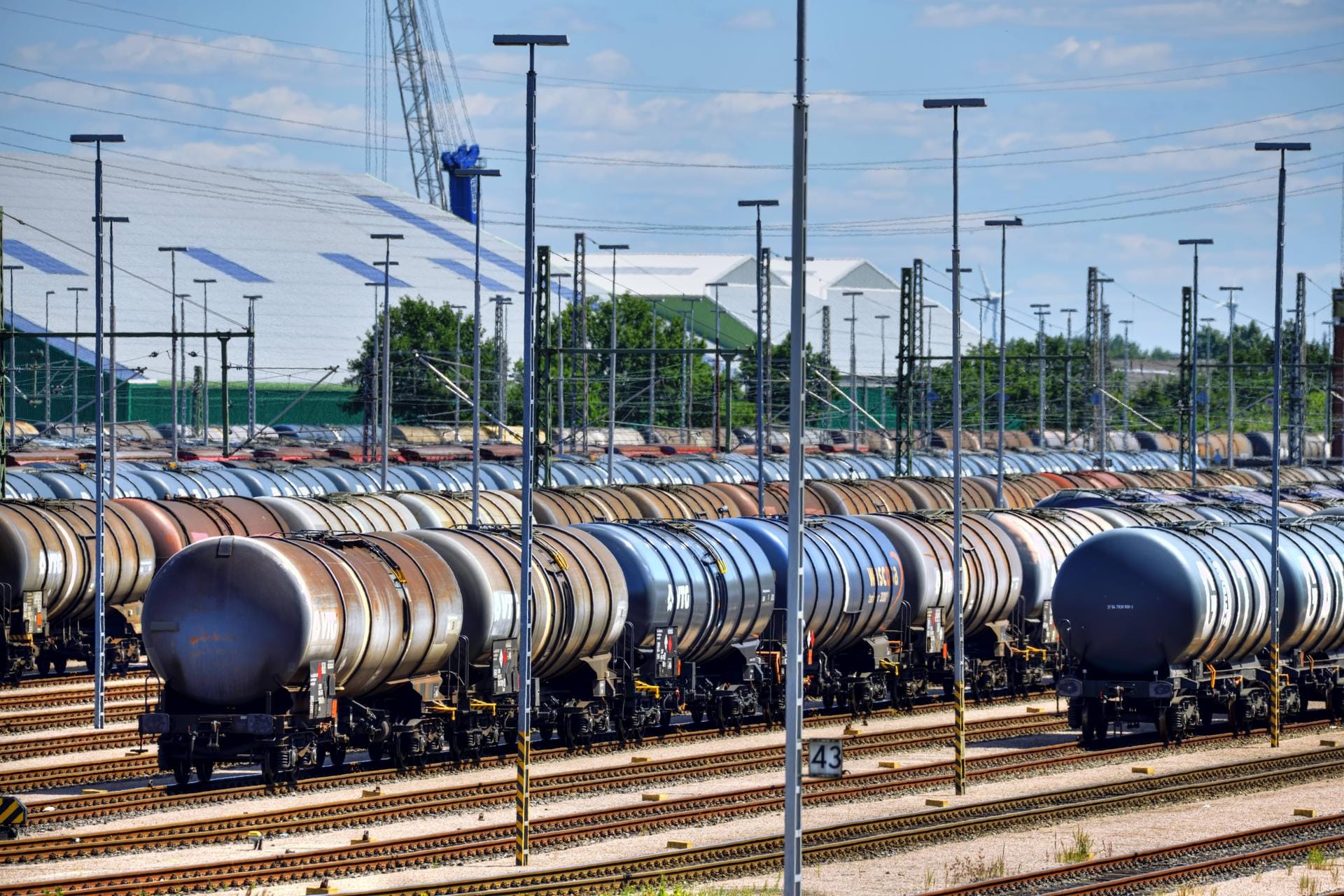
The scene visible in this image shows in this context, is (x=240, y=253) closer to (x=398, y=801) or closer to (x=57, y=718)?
(x=57, y=718)

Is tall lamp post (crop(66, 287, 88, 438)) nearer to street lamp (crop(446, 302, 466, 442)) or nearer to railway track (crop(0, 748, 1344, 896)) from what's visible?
street lamp (crop(446, 302, 466, 442))

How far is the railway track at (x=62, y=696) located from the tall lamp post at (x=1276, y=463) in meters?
21.0

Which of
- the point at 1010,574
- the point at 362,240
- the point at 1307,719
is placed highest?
the point at 362,240

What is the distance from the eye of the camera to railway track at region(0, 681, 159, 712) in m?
39.6

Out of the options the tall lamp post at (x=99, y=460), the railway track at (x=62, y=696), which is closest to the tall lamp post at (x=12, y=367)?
the tall lamp post at (x=99, y=460)

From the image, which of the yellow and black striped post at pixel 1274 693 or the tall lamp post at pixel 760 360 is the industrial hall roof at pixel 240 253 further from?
the yellow and black striped post at pixel 1274 693

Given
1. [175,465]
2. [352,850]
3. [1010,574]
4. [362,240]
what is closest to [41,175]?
[362,240]

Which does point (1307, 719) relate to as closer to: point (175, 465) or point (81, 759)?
point (81, 759)

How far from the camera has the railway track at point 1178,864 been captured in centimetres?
2245

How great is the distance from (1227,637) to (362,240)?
434 ft

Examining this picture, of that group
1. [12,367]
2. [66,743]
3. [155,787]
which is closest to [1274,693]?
[155,787]

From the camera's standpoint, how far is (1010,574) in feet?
136

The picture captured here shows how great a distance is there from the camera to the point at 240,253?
490ft

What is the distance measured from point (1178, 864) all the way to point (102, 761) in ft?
55.9
